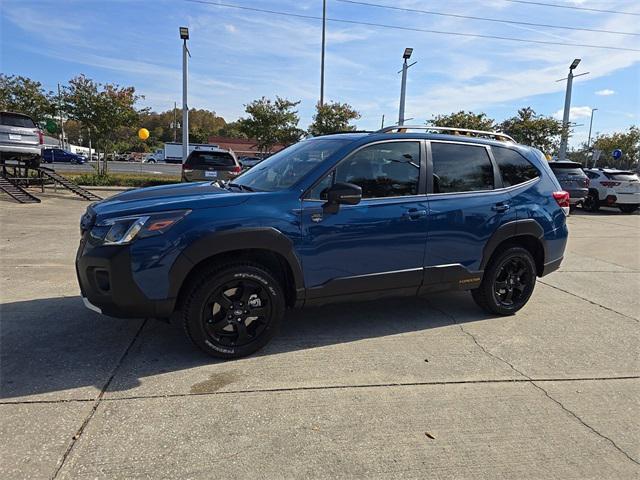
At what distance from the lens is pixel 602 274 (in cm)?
715

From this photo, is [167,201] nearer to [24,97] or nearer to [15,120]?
[15,120]

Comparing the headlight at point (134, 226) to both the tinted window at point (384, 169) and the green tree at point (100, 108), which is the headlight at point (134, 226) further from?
the green tree at point (100, 108)

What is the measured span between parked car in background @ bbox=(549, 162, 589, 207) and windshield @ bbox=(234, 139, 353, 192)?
13931mm

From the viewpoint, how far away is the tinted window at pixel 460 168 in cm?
441

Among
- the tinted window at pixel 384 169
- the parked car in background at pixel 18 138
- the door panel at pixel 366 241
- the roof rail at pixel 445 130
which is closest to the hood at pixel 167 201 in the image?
the door panel at pixel 366 241

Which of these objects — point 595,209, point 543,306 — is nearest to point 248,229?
point 543,306

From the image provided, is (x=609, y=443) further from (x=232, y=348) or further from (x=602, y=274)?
(x=602, y=274)

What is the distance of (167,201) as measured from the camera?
355 centimetres

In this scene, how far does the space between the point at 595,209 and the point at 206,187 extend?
1756 centimetres

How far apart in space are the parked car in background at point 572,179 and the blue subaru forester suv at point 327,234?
12.4 meters

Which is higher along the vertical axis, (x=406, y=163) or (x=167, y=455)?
(x=406, y=163)

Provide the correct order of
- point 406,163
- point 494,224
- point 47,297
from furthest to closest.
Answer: point 47,297
point 494,224
point 406,163

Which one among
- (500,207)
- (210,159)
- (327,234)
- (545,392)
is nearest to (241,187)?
(327,234)

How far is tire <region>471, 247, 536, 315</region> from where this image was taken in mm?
4766
